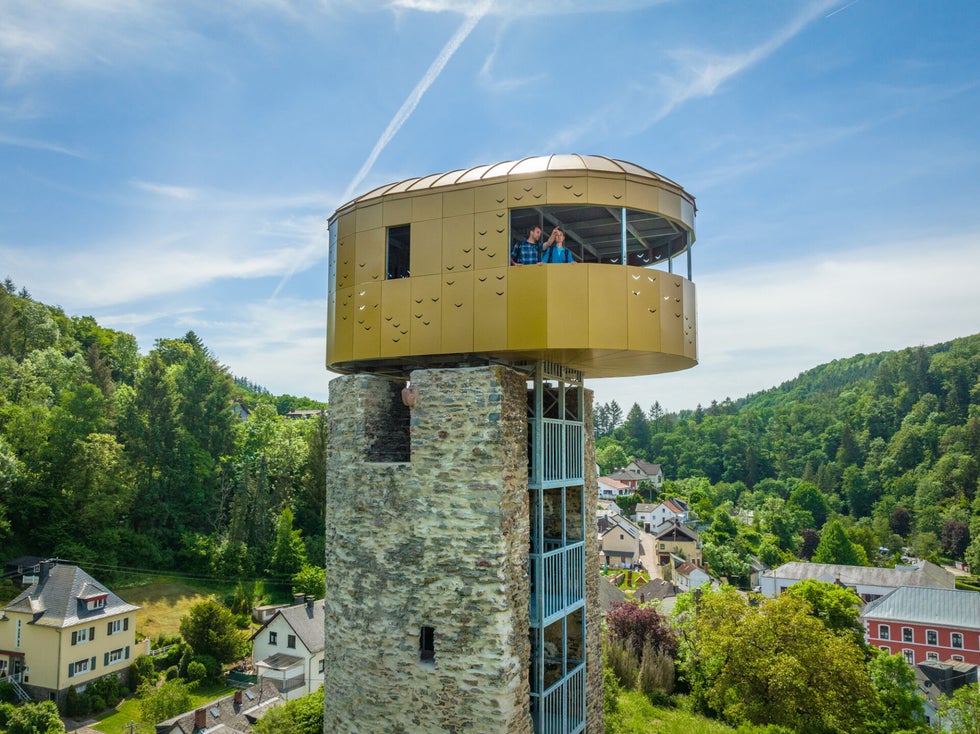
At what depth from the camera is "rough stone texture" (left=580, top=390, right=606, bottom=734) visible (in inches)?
419

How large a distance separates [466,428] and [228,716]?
18.8 metres

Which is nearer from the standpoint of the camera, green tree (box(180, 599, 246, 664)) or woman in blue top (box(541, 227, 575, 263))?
woman in blue top (box(541, 227, 575, 263))

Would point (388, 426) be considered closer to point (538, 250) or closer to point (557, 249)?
point (538, 250)

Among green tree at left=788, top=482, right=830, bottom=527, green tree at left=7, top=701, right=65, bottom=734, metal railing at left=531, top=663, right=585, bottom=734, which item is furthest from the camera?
green tree at left=788, top=482, right=830, bottom=527

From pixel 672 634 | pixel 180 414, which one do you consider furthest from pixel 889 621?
pixel 180 414

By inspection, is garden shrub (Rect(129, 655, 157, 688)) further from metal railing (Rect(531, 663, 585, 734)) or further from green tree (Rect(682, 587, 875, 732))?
metal railing (Rect(531, 663, 585, 734))

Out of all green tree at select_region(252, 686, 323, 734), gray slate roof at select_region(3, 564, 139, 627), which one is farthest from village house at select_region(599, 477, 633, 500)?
green tree at select_region(252, 686, 323, 734)

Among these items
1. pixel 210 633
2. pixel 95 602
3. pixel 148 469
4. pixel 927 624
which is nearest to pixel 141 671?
pixel 210 633

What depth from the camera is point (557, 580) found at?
30.5ft

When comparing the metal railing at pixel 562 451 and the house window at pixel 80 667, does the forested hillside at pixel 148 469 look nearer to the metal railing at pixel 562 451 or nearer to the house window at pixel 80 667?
the house window at pixel 80 667

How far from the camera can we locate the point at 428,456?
835 cm

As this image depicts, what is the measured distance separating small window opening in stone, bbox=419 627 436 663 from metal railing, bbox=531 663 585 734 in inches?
Result: 62.3

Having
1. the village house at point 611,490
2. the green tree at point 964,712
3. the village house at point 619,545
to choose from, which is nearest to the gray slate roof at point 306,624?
the green tree at point 964,712

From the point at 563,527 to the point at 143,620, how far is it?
29.8 m
